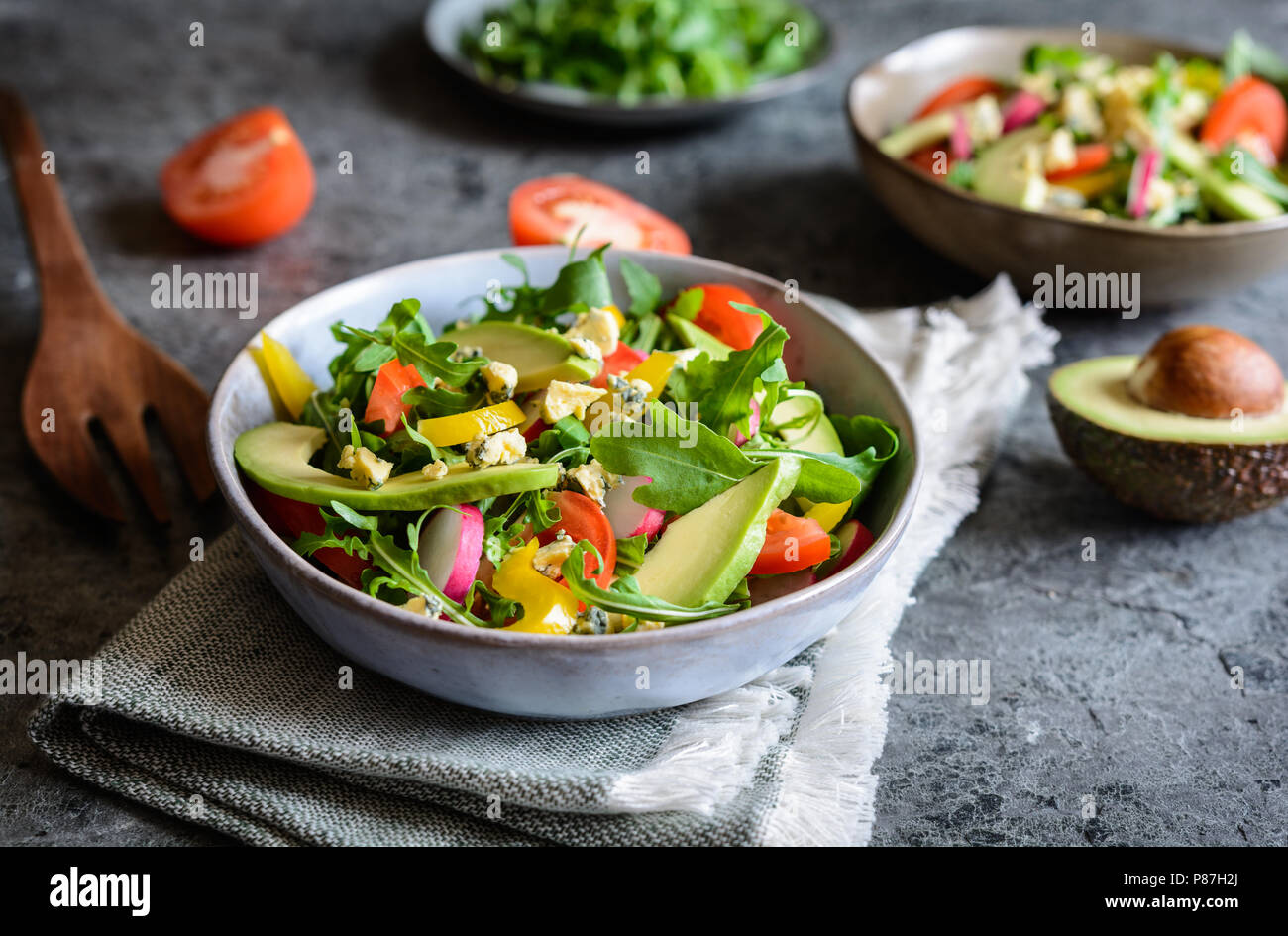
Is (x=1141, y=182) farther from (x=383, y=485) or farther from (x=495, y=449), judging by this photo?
(x=383, y=485)

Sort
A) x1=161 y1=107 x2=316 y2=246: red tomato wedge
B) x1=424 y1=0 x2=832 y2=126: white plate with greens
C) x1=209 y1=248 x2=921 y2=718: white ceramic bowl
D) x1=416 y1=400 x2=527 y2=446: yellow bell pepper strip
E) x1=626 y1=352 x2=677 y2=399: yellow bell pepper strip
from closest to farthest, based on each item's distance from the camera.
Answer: x1=209 y1=248 x2=921 y2=718: white ceramic bowl, x1=416 y1=400 x2=527 y2=446: yellow bell pepper strip, x1=626 y1=352 x2=677 y2=399: yellow bell pepper strip, x1=161 y1=107 x2=316 y2=246: red tomato wedge, x1=424 y1=0 x2=832 y2=126: white plate with greens

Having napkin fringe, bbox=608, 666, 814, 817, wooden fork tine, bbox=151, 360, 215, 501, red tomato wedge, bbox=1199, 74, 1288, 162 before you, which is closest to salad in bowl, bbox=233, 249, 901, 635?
napkin fringe, bbox=608, 666, 814, 817

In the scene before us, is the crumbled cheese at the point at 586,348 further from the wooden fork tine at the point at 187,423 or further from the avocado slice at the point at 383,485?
the wooden fork tine at the point at 187,423

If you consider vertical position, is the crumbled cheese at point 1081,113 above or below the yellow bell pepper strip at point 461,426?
above

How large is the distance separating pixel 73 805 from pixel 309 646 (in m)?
0.31

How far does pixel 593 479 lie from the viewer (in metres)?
1.41

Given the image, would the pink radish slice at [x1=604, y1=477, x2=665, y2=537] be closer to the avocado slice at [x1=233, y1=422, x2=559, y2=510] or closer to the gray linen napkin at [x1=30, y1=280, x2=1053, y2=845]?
the avocado slice at [x1=233, y1=422, x2=559, y2=510]

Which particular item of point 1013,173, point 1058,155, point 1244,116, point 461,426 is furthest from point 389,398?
point 1244,116

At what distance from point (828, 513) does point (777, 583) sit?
4.7 inches

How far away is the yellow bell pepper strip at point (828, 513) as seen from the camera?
1447mm

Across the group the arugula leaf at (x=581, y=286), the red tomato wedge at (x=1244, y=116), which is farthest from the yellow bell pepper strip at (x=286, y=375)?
the red tomato wedge at (x=1244, y=116)

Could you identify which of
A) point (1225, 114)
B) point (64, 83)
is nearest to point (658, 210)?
point (1225, 114)

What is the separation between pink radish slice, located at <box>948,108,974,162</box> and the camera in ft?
8.01

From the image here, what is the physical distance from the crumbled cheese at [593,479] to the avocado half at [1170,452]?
0.79m
